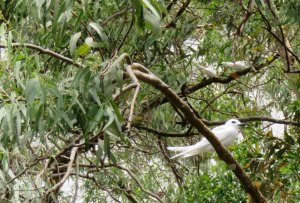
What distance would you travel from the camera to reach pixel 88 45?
2.23 metres

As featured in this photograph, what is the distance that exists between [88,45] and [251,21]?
74.5 inches

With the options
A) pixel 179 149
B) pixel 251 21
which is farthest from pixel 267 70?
pixel 179 149

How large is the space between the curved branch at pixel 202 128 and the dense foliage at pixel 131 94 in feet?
0.16

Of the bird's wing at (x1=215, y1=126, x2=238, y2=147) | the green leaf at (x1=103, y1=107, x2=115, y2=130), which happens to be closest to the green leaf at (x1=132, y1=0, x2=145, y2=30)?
the green leaf at (x1=103, y1=107, x2=115, y2=130)

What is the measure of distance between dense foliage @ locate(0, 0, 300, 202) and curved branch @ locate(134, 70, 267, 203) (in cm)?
5

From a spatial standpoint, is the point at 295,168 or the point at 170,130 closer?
the point at 295,168

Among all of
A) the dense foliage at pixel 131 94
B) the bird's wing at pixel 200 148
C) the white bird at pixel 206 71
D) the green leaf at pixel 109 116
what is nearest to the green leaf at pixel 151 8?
the dense foliage at pixel 131 94

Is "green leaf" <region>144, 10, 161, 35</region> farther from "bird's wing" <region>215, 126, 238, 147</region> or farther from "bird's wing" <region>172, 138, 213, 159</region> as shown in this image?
"bird's wing" <region>215, 126, 238, 147</region>

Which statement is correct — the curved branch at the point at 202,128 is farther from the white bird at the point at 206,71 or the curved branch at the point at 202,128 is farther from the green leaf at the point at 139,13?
the white bird at the point at 206,71

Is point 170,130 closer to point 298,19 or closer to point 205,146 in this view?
point 205,146

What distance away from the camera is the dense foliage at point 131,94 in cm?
217

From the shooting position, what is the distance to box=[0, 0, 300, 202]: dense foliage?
7.11 ft

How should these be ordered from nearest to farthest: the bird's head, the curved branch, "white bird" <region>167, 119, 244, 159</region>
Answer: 1. the curved branch
2. "white bird" <region>167, 119, 244, 159</region>
3. the bird's head

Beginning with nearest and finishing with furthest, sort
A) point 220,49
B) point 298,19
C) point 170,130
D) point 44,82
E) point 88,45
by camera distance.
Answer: point 44,82 < point 88,45 < point 298,19 < point 220,49 < point 170,130
